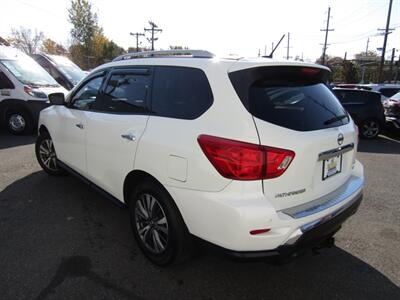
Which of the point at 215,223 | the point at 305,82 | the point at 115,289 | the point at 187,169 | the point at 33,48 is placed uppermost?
the point at 33,48

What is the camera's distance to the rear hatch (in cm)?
225

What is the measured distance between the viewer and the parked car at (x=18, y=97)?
27.6 ft

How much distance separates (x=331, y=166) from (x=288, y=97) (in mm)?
647

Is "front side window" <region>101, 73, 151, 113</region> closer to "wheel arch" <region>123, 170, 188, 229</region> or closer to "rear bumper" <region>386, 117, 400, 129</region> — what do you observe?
"wheel arch" <region>123, 170, 188, 229</region>

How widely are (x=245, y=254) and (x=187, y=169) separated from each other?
2.32 feet

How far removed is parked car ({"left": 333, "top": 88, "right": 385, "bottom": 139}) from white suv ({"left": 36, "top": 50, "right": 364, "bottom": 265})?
24.0 feet

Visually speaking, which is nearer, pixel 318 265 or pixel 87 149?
pixel 318 265

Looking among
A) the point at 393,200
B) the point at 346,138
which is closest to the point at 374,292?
the point at 346,138

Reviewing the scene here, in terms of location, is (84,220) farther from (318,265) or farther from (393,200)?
(393,200)

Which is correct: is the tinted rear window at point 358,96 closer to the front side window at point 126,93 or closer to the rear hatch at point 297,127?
the rear hatch at point 297,127

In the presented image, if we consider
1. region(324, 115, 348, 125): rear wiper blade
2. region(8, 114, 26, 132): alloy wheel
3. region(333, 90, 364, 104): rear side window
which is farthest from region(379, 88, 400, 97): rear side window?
region(8, 114, 26, 132): alloy wheel

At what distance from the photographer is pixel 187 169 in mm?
2383

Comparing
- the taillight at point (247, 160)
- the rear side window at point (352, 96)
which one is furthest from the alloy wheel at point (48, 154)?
the rear side window at point (352, 96)

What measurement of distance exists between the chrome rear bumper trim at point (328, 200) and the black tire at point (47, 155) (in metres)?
3.72
